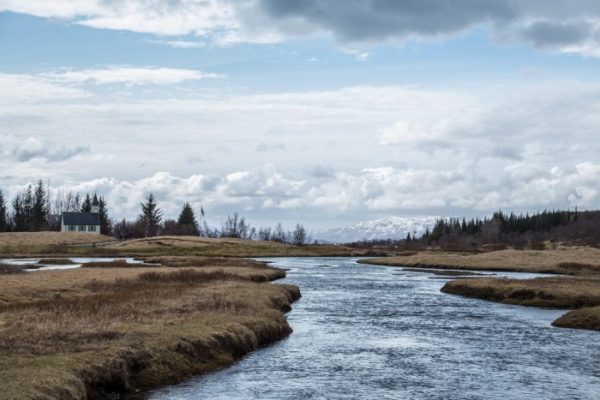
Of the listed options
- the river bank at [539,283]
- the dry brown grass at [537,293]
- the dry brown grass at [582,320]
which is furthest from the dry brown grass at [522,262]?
the dry brown grass at [582,320]

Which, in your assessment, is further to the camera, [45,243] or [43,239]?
[43,239]

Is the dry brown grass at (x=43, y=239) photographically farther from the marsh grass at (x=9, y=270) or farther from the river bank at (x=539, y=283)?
the marsh grass at (x=9, y=270)

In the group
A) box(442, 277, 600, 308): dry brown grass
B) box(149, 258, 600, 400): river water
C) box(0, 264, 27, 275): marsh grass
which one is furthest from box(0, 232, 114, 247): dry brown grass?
box(149, 258, 600, 400): river water

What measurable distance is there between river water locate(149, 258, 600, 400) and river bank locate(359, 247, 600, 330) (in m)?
3.21

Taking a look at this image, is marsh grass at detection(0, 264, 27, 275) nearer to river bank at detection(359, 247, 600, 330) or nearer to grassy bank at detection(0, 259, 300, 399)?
grassy bank at detection(0, 259, 300, 399)

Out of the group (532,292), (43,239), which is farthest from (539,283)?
(43,239)

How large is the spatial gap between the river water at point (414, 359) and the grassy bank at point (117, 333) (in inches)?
56.0

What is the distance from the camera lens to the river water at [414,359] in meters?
26.2

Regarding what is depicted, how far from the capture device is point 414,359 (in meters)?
33.0

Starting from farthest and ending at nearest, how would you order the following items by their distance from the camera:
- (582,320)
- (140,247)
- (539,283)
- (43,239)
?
(43,239) → (140,247) → (539,283) → (582,320)

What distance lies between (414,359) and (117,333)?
14.3 meters

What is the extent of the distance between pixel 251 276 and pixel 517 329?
37.7 metres

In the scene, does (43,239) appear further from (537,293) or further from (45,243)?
(537,293)

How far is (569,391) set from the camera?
26.3m
